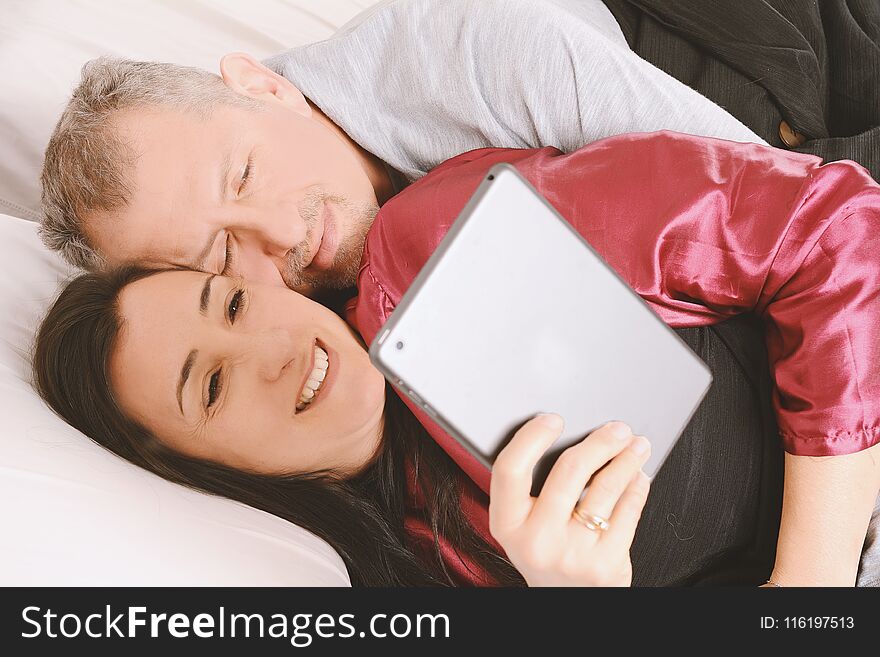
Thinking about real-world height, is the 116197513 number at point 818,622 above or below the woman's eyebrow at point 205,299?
below

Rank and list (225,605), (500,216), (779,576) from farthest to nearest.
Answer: (779,576), (225,605), (500,216)

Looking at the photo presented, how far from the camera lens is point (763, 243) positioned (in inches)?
28.8

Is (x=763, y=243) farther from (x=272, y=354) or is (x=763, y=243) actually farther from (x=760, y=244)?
(x=272, y=354)

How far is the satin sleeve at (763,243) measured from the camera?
0.73m

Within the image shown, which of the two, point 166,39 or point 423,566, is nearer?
point 423,566

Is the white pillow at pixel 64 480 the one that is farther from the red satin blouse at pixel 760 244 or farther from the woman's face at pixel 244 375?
the red satin blouse at pixel 760 244

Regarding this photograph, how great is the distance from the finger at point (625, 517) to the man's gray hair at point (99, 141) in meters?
0.69

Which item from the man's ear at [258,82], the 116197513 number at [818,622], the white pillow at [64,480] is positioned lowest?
the 116197513 number at [818,622]

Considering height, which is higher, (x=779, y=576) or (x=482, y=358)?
(x=482, y=358)

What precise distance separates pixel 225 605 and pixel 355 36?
78 cm

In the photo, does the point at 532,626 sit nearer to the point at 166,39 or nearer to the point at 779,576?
the point at 779,576

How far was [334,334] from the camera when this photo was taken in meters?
0.85

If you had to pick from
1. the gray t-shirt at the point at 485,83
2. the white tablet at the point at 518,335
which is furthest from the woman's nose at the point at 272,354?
the gray t-shirt at the point at 485,83

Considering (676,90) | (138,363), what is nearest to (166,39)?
(138,363)
